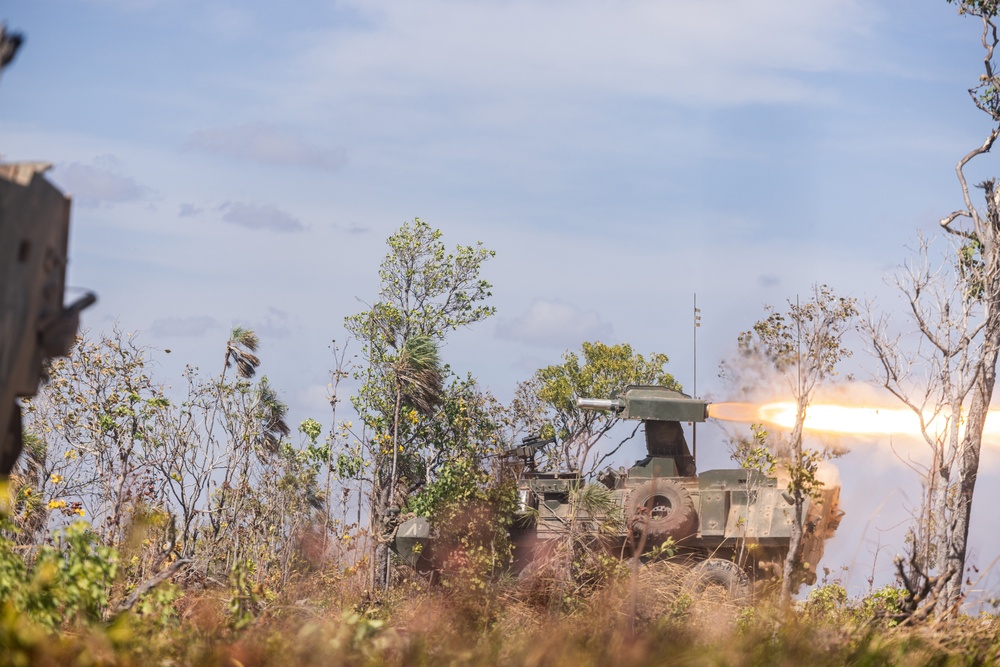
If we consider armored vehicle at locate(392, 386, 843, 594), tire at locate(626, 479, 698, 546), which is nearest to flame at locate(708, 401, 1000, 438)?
armored vehicle at locate(392, 386, 843, 594)

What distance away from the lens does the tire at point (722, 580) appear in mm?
19175

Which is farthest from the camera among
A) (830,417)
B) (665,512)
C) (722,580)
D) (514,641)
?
(830,417)

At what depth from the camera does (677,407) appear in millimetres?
23969

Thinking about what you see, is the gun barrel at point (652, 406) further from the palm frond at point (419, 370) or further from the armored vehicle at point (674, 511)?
the palm frond at point (419, 370)

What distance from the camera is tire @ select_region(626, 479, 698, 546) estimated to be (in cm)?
2230

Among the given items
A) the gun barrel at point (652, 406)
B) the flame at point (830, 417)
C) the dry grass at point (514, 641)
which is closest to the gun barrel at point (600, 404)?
the gun barrel at point (652, 406)

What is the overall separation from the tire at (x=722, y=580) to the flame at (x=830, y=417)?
3248 mm

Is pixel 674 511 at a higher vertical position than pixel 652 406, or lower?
lower

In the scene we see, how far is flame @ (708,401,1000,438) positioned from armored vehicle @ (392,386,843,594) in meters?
0.65

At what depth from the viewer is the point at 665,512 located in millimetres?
22562

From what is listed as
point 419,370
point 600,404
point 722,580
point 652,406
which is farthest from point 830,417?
point 419,370

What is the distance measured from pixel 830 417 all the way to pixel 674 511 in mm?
4059

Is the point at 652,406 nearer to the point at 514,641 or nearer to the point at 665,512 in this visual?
the point at 665,512

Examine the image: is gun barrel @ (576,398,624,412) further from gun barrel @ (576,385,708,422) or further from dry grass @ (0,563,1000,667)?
dry grass @ (0,563,1000,667)
